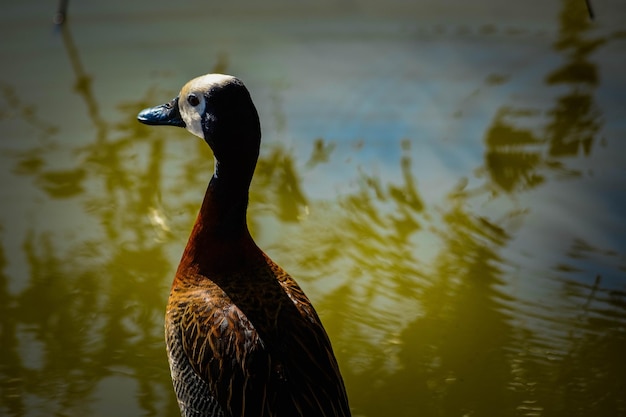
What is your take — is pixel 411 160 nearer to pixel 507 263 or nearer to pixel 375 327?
pixel 507 263

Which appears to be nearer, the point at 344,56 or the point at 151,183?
the point at 151,183

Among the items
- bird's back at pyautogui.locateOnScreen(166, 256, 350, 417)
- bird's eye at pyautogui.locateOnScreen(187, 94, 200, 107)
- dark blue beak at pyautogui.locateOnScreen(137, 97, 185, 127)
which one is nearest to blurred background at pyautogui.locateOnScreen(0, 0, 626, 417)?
bird's back at pyautogui.locateOnScreen(166, 256, 350, 417)

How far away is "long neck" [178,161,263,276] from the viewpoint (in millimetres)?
2428

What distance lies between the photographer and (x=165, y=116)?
2598 millimetres

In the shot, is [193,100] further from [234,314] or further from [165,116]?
[234,314]

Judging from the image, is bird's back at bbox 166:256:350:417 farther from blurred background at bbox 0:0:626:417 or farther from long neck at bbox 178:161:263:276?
blurred background at bbox 0:0:626:417

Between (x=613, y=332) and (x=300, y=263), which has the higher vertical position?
(x=300, y=263)

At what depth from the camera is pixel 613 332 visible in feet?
9.69

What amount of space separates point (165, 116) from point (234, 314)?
68 cm

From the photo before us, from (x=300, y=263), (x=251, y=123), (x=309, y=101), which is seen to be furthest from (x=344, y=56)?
(x=251, y=123)

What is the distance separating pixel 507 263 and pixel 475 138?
2.83ft

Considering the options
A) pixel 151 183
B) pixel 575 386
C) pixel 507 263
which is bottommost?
pixel 575 386

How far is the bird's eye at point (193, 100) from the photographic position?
244 cm

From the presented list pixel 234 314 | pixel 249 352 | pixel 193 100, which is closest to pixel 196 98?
pixel 193 100
